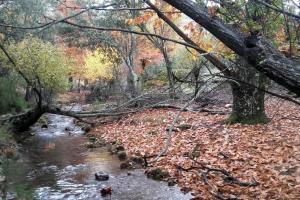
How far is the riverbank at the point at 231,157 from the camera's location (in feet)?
23.0

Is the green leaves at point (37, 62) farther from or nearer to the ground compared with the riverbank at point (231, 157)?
farther from the ground

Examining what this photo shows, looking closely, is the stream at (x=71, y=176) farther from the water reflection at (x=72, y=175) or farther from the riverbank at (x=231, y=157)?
the riverbank at (x=231, y=157)

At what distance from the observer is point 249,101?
38.3 feet

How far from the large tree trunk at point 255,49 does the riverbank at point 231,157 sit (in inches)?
48.8

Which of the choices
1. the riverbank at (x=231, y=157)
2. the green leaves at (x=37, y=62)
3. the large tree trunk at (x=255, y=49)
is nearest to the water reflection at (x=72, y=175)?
the riverbank at (x=231, y=157)

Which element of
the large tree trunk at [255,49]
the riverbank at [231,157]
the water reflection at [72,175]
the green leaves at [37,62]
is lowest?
the water reflection at [72,175]

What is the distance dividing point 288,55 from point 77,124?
1940cm

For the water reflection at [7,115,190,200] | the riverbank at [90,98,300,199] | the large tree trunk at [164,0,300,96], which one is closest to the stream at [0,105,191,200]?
the water reflection at [7,115,190,200]

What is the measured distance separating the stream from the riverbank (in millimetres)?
649

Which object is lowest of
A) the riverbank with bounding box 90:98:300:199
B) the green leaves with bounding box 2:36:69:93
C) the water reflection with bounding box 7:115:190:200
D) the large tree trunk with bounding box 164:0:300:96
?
the water reflection with bounding box 7:115:190:200

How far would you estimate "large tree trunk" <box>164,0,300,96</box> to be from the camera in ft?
12.9

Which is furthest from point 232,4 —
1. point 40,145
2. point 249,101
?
point 40,145

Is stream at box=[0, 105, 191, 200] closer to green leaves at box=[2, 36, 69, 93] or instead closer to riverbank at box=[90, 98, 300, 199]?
riverbank at box=[90, 98, 300, 199]

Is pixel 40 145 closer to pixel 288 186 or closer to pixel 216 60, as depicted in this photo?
pixel 216 60
